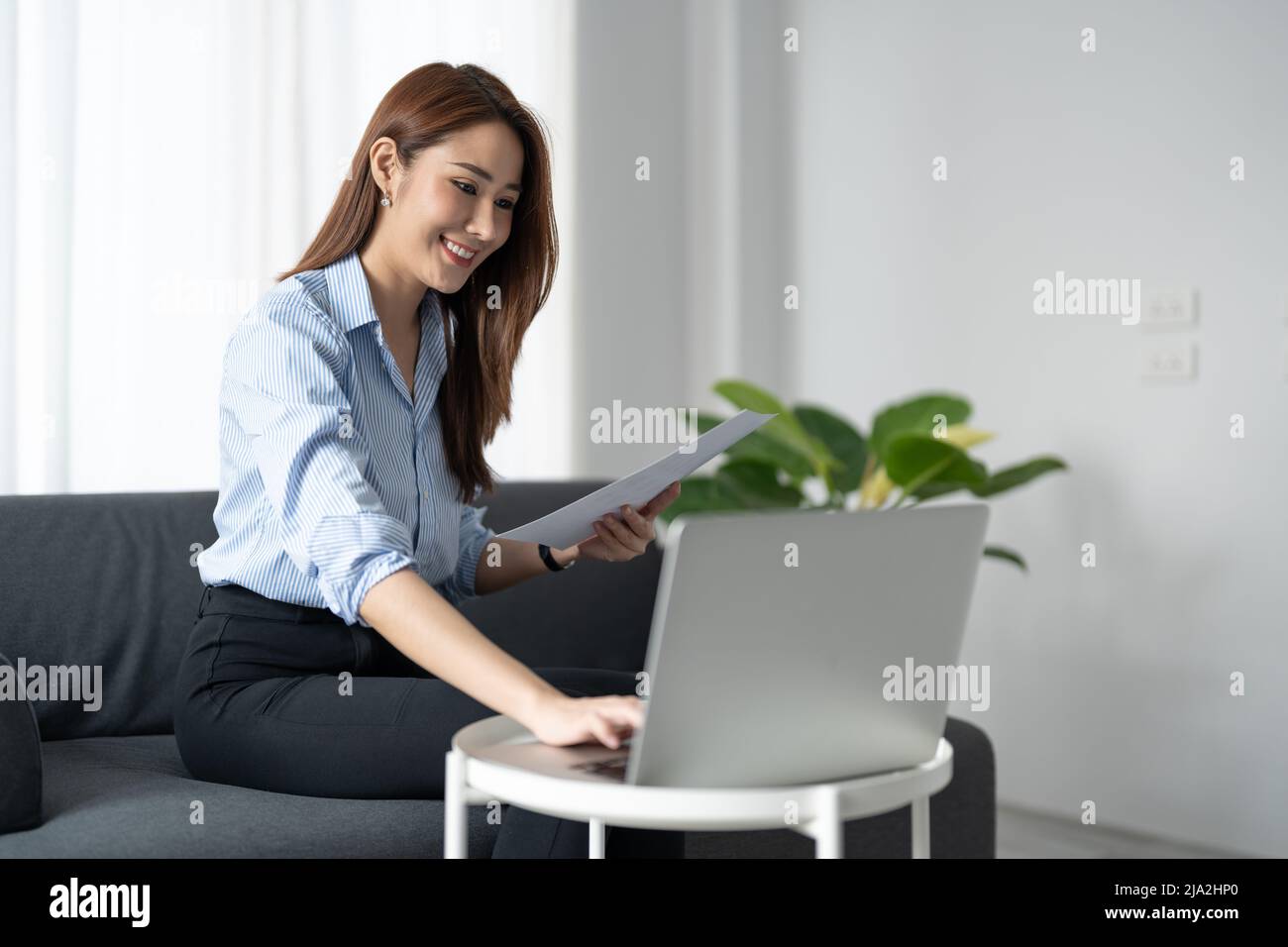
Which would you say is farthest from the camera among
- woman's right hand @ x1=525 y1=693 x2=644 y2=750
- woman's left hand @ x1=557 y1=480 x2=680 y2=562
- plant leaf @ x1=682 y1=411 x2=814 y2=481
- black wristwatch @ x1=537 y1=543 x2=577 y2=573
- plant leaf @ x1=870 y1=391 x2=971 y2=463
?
plant leaf @ x1=682 y1=411 x2=814 y2=481

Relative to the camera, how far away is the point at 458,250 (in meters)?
1.59

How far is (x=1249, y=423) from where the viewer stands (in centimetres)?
266

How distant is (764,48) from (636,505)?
279 cm

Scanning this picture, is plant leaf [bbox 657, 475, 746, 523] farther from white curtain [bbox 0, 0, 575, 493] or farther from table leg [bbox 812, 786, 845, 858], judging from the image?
table leg [bbox 812, 786, 845, 858]

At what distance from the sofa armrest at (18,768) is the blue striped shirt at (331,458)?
257 millimetres

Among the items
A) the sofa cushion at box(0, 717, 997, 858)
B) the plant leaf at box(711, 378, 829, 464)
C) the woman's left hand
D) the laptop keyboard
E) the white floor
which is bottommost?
the white floor

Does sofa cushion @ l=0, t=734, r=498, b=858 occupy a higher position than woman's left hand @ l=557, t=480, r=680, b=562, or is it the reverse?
woman's left hand @ l=557, t=480, r=680, b=562

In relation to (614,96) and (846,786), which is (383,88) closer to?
(614,96)

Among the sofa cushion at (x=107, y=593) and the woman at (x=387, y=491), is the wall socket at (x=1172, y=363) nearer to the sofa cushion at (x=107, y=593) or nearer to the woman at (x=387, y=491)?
the woman at (x=387, y=491)

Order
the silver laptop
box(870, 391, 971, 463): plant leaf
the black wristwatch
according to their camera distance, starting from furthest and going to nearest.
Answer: box(870, 391, 971, 463): plant leaf
the black wristwatch
the silver laptop

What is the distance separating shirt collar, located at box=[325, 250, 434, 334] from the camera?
155cm

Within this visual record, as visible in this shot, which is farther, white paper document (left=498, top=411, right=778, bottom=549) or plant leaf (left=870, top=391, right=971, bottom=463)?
plant leaf (left=870, top=391, right=971, bottom=463)

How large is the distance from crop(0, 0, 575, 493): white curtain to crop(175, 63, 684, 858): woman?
1.06 m

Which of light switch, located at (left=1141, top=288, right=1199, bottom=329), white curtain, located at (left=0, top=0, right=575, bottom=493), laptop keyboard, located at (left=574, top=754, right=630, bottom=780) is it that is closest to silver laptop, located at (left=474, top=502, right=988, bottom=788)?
laptop keyboard, located at (left=574, top=754, right=630, bottom=780)
